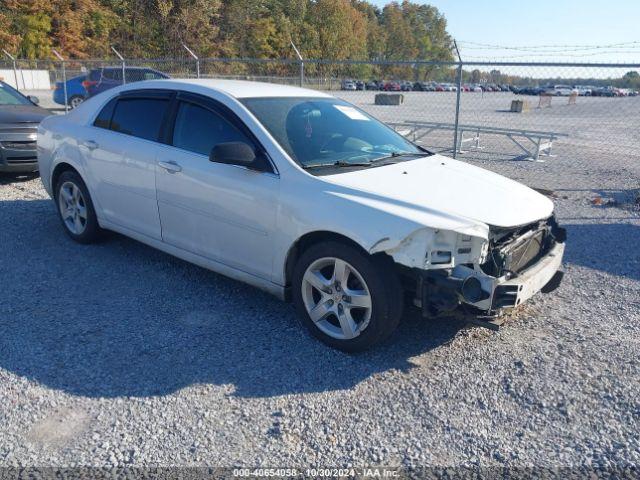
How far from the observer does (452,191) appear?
149 inches

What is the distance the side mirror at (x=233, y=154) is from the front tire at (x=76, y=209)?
7.13ft

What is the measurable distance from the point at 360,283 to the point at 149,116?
8.32 ft

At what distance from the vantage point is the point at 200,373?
3373 mm

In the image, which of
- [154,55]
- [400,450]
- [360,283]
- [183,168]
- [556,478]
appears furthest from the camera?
[154,55]

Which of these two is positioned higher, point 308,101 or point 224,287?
point 308,101

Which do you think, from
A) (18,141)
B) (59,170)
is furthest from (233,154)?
(18,141)

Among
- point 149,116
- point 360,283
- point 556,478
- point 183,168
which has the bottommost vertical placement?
point 556,478

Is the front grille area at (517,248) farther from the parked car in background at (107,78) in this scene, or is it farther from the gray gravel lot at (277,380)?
the parked car in background at (107,78)

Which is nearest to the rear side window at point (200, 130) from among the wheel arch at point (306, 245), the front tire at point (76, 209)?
the wheel arch at point (306, 245)

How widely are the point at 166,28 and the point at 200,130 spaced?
49174 millimetres

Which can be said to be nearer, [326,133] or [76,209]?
[326,133]

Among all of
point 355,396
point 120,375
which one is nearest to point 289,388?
point 355,396

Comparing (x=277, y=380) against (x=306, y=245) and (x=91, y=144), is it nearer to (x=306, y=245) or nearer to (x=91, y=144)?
(x=306, y=245)

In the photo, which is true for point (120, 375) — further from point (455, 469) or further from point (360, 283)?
point (455, 469)
